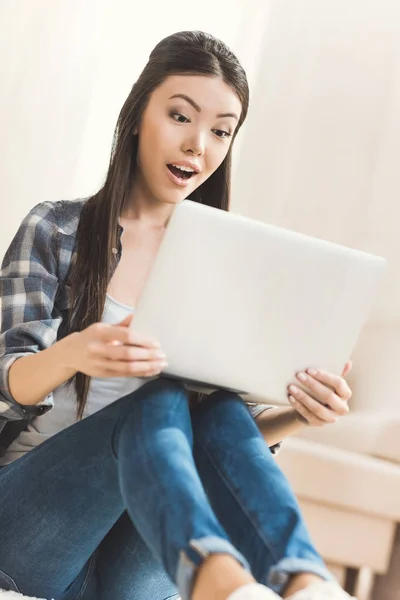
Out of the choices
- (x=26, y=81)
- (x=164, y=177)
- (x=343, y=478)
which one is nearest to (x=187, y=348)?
(x=164, y=177)

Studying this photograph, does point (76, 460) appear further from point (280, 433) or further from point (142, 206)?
point (142, 206)

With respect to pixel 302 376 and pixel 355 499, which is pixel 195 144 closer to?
pixel 302 376

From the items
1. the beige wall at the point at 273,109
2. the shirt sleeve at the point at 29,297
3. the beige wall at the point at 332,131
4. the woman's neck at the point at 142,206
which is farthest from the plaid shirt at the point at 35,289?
the beige wall at the point at 332,131

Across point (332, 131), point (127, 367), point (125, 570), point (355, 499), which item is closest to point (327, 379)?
point (127, 367)

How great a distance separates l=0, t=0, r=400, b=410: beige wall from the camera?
2.32m

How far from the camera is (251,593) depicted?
64cm

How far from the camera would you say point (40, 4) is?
7.65 ft

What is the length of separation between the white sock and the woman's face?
0.76 meters

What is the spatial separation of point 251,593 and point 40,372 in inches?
17.4

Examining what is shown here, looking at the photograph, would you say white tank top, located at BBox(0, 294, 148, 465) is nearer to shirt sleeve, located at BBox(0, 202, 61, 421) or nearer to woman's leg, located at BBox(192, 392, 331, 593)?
shirt sleeve, located at BBox(0, 202, 61, 421)

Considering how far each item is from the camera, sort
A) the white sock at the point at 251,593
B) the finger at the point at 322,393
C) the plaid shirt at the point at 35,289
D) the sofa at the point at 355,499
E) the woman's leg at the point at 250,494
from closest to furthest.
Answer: the white sock at the point at 251,593
the woman's leg at the point at 250,494
the finger at the point at 322,393
the plaid shirt at the point at 35,289
the sofa at the point at 355,499

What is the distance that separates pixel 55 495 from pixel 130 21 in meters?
1.84

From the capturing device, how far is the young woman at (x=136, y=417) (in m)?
0.75

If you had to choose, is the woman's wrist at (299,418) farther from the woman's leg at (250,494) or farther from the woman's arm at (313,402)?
the woman's leg at (250,494)
